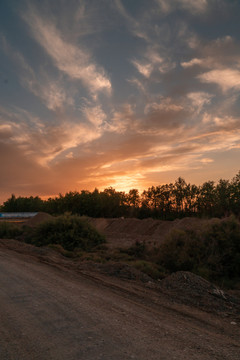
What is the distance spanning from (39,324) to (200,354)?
124 inches

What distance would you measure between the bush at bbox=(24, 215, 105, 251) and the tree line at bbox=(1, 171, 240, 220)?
82.5ft

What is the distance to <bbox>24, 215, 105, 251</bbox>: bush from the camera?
21.4 meters

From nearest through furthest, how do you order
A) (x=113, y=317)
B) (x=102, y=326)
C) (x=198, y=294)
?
1. (x=102, y=326)
2. (x=113, y=317)
3. (x=198, y=294)

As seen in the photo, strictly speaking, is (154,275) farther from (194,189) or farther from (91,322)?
(194,189)

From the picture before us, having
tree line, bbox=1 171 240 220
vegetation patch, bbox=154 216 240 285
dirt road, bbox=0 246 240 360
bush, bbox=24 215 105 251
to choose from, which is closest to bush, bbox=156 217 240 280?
vegetation patch, bbox=154 216 240 285

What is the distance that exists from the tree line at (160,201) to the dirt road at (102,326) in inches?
1444

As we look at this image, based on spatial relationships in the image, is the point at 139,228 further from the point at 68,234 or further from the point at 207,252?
the point at 207,252

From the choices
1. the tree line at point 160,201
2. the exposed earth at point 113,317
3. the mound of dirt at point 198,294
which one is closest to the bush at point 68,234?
the exposed earth at point 113,317

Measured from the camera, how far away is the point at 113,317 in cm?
629

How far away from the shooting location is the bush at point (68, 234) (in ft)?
70.1

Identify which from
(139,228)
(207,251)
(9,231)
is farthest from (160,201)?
(207,251)

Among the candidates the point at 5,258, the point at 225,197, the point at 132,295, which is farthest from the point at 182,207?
the point at 132,295

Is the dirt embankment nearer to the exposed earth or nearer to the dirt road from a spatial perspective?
the exposed earth

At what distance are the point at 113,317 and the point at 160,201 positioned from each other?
172ft
